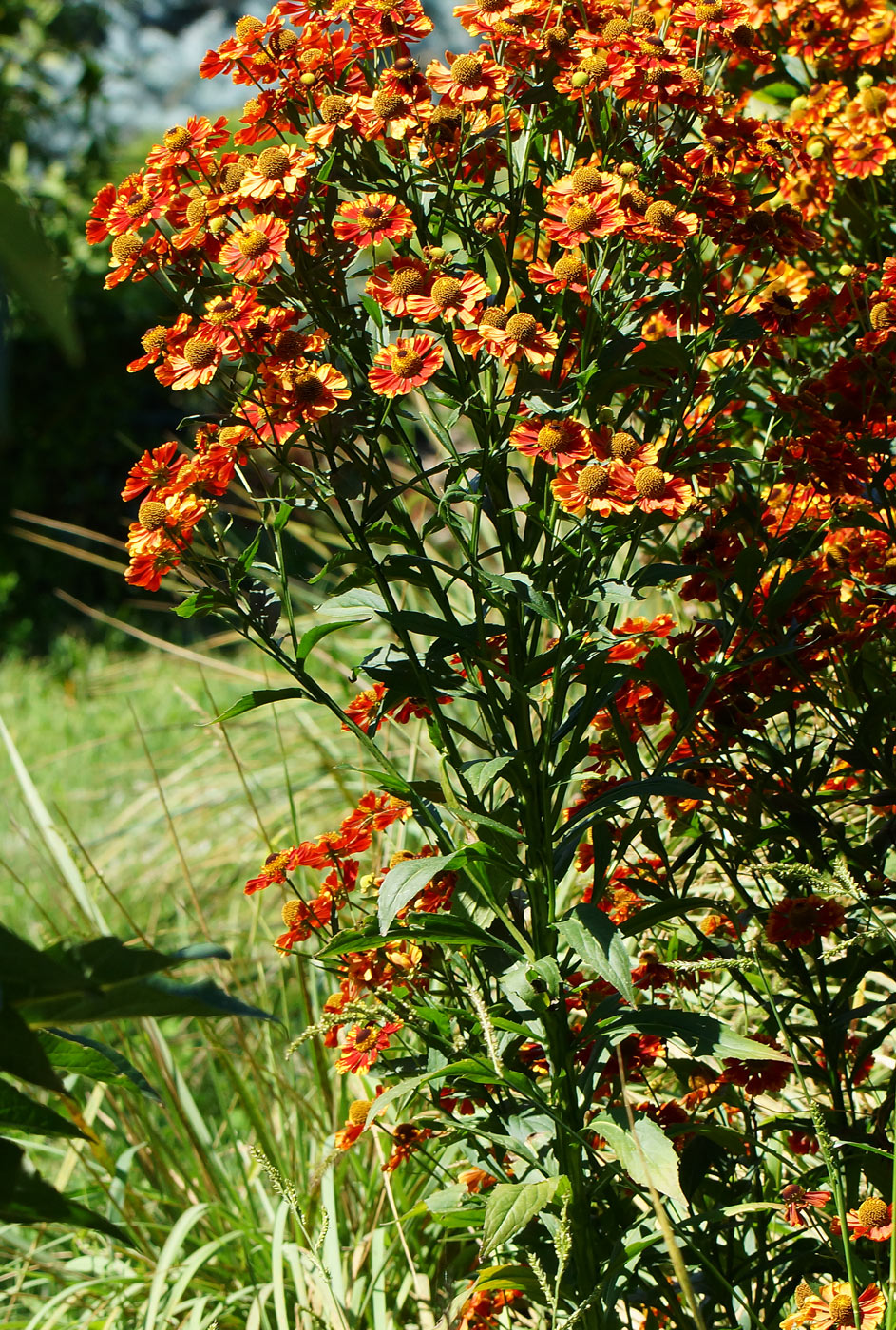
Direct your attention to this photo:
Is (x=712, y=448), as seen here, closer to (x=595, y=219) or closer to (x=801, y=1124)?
(x=595, y=219)

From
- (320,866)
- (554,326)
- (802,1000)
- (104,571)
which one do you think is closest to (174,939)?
(320,866)

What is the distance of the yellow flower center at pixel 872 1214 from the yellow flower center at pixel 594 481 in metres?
0.80

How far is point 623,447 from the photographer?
1.13 meters

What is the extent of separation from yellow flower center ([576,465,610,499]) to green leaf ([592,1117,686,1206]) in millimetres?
599

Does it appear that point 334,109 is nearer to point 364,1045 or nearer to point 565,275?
point 565,275

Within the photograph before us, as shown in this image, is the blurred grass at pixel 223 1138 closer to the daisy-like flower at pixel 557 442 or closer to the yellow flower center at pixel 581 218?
the daisy-like flower at pixel 557 442

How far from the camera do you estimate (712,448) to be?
1.37m

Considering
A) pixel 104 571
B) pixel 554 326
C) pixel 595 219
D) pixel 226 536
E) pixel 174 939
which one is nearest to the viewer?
pixel 595 219

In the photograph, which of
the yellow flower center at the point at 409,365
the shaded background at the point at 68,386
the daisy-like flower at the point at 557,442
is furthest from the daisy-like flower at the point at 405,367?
the shaded background at the point at 68,386

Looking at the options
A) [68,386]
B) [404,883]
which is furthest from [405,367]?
[68,386]

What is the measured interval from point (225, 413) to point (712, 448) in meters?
0.56

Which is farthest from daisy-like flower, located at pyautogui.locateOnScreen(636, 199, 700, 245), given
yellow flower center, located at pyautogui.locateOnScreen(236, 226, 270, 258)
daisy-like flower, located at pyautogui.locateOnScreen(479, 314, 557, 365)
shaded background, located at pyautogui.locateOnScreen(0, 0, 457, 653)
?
shaded background, located at pyautogui.locateOnScreen(0, 0, 457, 653)

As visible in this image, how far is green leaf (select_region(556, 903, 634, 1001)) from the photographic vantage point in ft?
3.49

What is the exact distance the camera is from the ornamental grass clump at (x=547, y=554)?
3.72 ft
